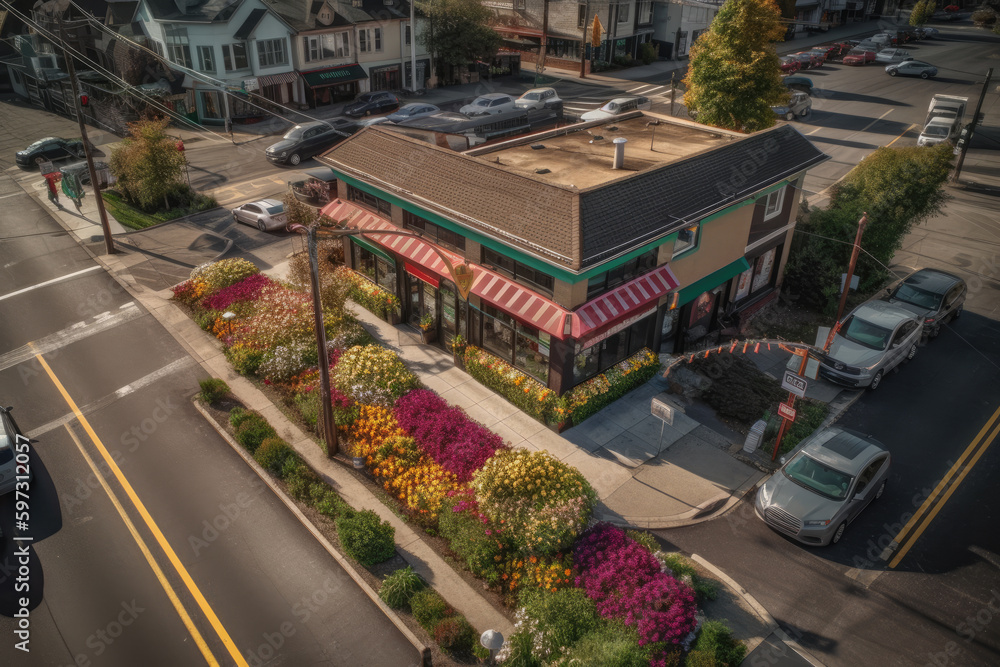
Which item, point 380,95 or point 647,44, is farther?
point 647,44

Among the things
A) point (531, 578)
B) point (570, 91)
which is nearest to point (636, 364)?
point (531, 578)

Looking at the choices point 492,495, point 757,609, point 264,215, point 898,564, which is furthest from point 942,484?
point 264,215

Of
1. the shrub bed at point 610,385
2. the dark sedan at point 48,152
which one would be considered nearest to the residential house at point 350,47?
the dark sedan at point 48,152

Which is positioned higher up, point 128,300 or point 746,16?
point 746,16

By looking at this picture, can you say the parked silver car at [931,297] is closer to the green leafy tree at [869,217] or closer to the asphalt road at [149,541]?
the green leafy tree at [869,217]

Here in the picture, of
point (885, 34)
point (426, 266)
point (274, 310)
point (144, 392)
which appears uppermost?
point (885, 34)

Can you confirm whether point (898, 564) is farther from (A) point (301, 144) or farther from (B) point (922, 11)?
(B) point (922, 11)

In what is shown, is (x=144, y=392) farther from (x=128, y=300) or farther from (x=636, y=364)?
(x=636, y=364)
